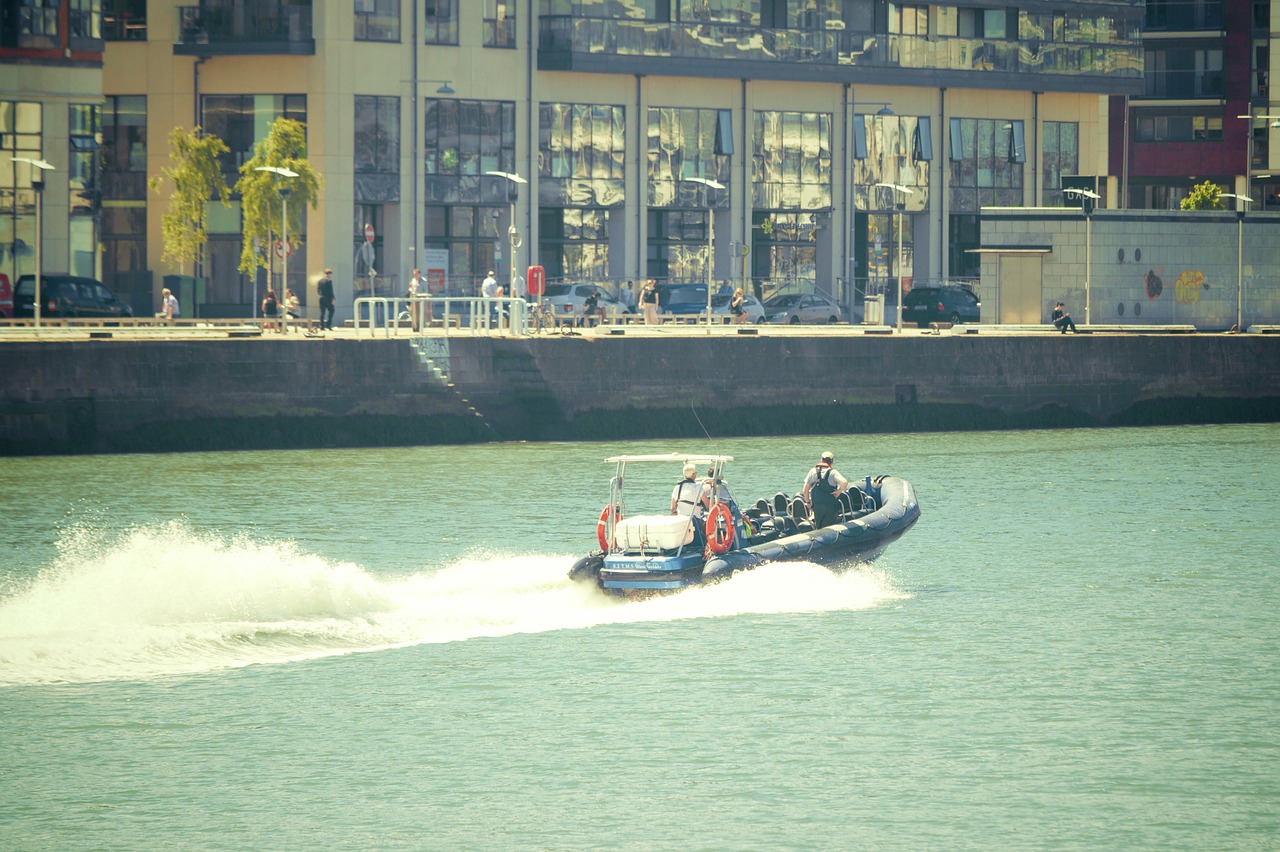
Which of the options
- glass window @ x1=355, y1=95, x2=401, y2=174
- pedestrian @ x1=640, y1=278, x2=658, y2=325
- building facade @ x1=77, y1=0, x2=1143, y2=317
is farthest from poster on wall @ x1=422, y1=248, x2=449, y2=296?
pedestrian @ x1=640, y1=278, x2=658, y2=325

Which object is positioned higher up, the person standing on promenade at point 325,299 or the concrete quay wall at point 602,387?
the person standing on promenade at point 325,299

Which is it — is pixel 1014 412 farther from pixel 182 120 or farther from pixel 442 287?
pixel 182 120

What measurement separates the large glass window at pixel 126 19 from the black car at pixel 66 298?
1437 cm

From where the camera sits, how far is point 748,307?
6806cm

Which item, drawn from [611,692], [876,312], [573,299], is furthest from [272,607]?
[876,312]

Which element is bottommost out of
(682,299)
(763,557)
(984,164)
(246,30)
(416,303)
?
(763,557)

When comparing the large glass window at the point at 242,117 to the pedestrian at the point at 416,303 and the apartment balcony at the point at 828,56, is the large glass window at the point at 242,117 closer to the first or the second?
the apartment balcony at the point at 828,56

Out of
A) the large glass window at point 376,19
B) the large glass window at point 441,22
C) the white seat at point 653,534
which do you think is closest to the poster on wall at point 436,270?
the large glass window at point 441,22

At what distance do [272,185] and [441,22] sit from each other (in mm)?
10119

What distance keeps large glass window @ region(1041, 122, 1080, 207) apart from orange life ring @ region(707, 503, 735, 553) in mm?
60090

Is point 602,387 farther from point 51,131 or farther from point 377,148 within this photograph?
point 51,131

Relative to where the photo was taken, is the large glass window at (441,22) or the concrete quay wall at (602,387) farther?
the large glass window at (441,22)

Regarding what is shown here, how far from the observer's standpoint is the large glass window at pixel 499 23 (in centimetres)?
7012

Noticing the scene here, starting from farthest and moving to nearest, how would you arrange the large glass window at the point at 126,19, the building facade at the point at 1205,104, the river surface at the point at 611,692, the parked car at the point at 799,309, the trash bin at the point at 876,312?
1. the building facade at the point at 1205,104
2. the parked car at the point at 799,309
3. the large glass window at the point at 126,19
4. the trash bin at the point at 876,312
5. the river surface at the point at 611,692
